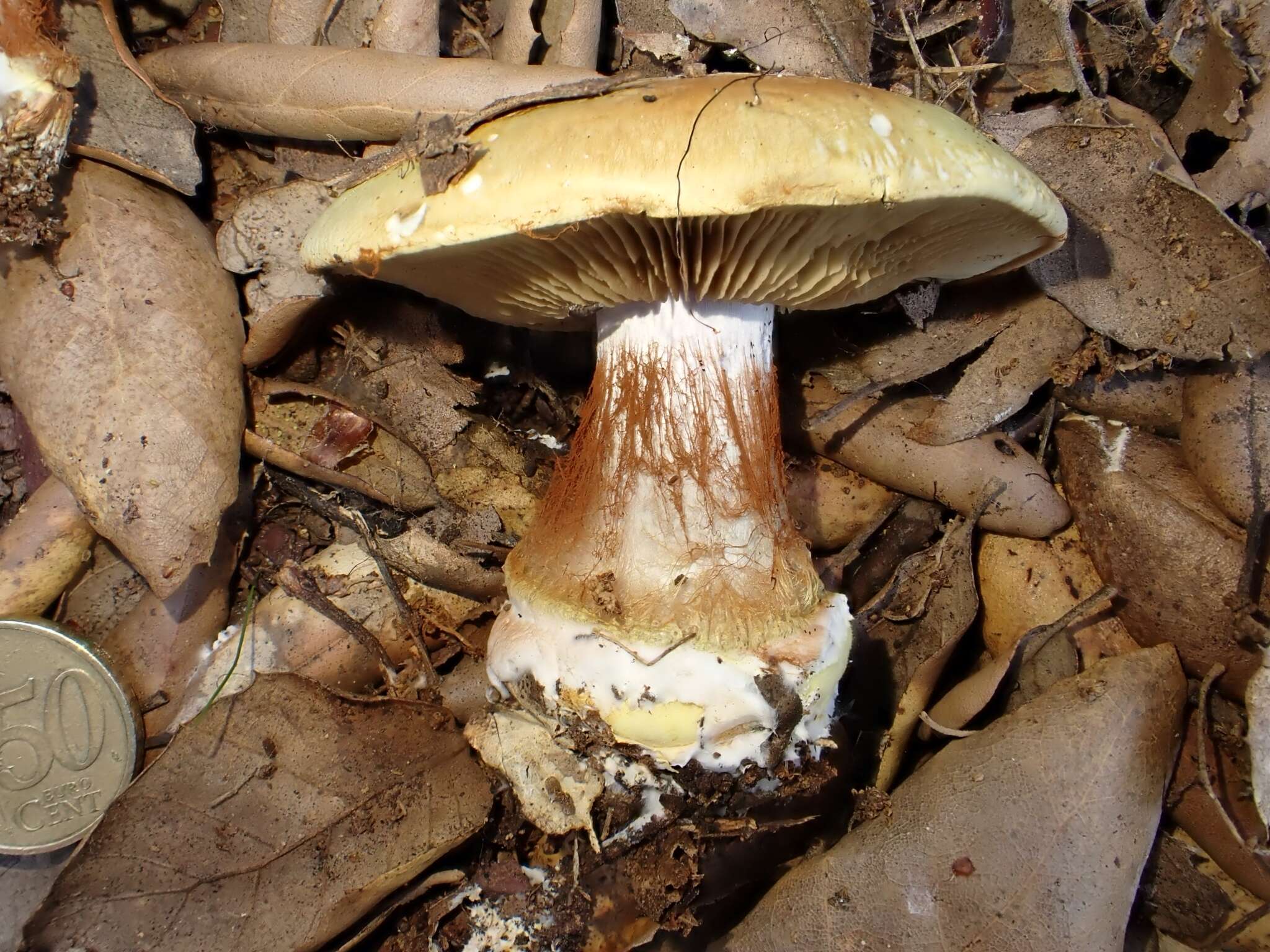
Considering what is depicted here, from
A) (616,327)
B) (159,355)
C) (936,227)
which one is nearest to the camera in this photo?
(936,227)

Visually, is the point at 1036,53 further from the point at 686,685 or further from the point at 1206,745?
the point at 686,685

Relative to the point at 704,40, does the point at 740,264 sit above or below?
below

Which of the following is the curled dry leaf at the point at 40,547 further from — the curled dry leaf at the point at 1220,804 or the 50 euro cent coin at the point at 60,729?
the curled dry leaf at the point at 1220,804

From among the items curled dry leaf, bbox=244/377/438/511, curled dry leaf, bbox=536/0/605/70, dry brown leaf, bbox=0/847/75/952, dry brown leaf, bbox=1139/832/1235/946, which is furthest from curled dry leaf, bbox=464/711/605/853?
curled dry leaf, bbox=536/0/605/70

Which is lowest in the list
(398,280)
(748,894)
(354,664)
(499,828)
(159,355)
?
(748,894)

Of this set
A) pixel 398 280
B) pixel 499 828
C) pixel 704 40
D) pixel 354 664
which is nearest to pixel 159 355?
pixel 398 280

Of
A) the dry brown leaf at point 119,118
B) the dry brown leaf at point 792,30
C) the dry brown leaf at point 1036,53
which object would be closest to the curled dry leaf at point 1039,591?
the dry brown leaf at point 1036,53

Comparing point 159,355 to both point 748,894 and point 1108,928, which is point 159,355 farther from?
point 1108,928
